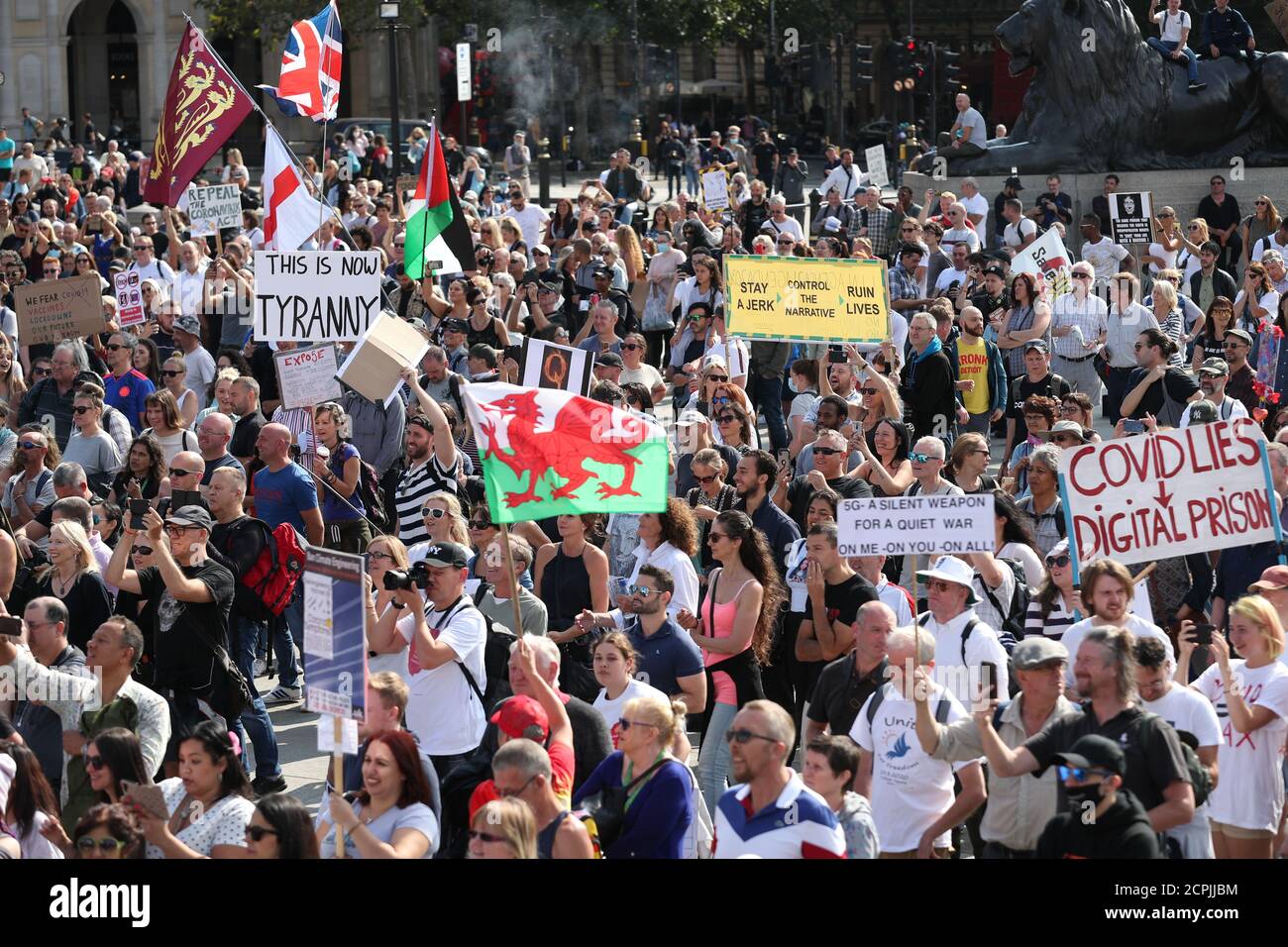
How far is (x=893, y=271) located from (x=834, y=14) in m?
40.7

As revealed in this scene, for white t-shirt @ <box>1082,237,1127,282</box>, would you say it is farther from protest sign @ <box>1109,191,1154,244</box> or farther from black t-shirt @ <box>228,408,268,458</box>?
black t-shirt @ <box>228,408,268,458</box>

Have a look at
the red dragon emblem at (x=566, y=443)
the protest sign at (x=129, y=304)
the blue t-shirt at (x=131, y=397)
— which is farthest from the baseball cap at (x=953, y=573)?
the protest sign at (x=129, y=304)

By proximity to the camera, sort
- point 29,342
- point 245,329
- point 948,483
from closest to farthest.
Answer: point 948,483 → point 29,342 → point 245,329

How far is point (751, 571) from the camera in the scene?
8.84 metres

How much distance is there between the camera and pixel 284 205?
15.8m

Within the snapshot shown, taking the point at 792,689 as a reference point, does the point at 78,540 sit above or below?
above

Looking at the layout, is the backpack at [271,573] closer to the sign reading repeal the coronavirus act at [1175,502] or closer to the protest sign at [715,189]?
the sign reading repeal the coronavirus act at [1175,502]

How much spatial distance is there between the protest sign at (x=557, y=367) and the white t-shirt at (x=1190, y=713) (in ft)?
18.9

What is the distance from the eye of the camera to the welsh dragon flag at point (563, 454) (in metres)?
8.09

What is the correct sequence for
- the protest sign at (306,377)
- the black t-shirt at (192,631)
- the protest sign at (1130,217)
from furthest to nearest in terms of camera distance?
the protest sign at (1130,217), the protest sign at (306,377), the black t-shirt at (192,631)

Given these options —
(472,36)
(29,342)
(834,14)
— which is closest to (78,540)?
(29,342)

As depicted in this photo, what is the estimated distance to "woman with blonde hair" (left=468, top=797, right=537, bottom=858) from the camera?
5734 mm

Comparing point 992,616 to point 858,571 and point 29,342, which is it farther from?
point 29,342
